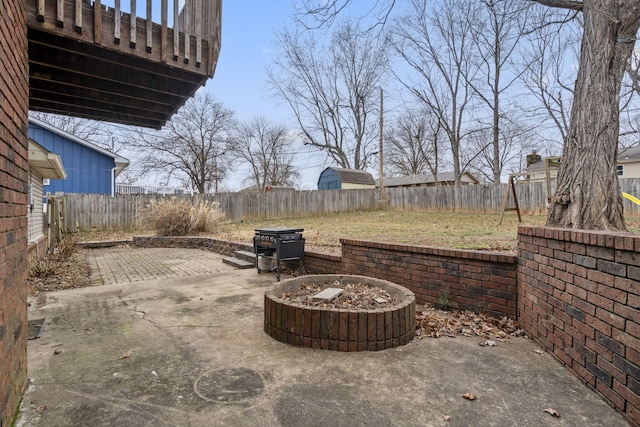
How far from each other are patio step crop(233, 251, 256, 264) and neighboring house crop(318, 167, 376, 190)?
22702mm

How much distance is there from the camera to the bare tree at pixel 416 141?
24.1m

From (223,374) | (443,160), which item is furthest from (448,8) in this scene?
(223,374)

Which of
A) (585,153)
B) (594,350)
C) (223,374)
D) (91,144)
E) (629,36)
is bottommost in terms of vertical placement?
(223,374)

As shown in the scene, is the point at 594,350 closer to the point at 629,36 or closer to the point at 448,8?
the point at 629,36

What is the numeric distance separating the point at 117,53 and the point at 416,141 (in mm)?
29751

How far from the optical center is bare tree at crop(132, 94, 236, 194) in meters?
23.4

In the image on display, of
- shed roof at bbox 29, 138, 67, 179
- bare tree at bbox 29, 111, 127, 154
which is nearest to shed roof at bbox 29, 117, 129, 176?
bare tree at bbox 29, 111, 127, 154

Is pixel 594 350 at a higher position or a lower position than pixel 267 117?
lower

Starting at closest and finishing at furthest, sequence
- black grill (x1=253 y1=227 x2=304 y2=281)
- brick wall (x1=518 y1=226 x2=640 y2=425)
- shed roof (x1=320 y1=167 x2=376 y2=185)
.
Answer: brick wall (x1=518 y1=226 x2=640 y2=425), black grill (x1=253 y1=227 x2=304 y2=281), shed roof (x1=320 y1=167 x2=376 y2=185)

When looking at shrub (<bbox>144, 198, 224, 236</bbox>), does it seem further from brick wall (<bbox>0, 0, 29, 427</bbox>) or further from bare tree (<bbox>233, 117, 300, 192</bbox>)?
bare tree (<bbox>233, 117, 300, 192</bbox>)

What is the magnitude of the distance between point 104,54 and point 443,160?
31549 millimetres

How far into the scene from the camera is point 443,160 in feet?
102

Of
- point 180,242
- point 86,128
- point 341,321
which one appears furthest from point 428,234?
point 86,128

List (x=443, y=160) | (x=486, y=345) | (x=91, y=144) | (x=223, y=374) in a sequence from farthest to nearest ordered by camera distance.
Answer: (x=443, y=160)
(x=91, y=144)
(x=486, y=345)
(x=223, y=374)
